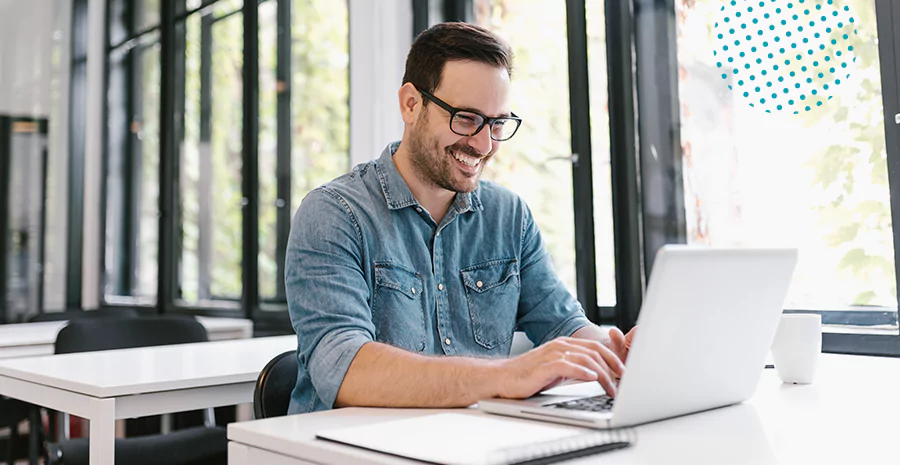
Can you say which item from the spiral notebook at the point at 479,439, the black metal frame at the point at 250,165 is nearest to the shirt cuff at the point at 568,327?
the spiral notebook at the point at 479,439

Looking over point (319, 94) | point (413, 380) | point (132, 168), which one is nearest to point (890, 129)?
point (413, 380)

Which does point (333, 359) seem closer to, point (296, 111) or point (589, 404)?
point (589, 404)

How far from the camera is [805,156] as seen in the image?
1.95m

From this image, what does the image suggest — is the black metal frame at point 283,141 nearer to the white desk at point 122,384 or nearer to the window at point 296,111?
the window at point 296,111

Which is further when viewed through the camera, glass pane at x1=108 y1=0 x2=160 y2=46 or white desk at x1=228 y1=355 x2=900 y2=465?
glass pane at x1=108 y1=0 x2=160 y2=46

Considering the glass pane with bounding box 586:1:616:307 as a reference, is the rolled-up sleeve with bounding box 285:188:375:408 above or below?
below

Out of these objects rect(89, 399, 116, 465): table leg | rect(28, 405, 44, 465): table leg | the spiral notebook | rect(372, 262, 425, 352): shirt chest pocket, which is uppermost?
rect(372, 262, 425, 352): shirt chest pocket

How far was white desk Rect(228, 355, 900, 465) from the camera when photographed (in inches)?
30.0

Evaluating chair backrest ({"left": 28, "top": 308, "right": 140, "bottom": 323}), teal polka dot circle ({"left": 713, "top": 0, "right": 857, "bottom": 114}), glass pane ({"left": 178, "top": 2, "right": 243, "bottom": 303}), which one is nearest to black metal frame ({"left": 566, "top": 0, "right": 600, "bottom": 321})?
teal polka dot circle ({"left": 713, "top": 0, "right": 857, "bottom": 114})

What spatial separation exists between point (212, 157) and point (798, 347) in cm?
348

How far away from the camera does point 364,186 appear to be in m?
1.47

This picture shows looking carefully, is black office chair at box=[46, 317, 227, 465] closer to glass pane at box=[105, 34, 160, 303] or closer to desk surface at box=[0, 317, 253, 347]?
desk surface at box=[0, 317, 253, 347]

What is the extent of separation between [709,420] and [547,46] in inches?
72.5

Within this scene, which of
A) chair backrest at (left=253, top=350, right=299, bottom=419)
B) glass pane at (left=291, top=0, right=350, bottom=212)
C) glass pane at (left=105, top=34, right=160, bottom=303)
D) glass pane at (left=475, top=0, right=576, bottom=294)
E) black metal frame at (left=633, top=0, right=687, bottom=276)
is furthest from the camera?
glass pane at (left=105, top=34, right=160, bottom=303)
